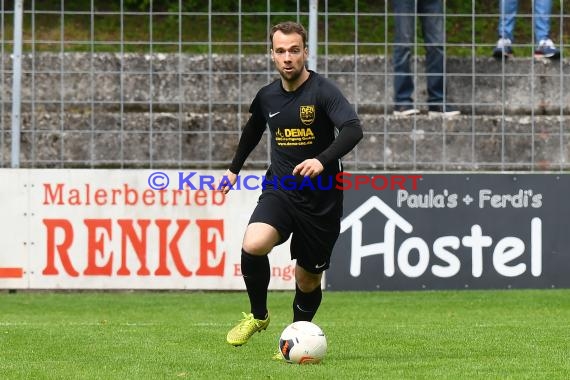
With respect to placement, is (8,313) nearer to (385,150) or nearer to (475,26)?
(385,150)

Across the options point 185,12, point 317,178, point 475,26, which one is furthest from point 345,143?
point 475,26

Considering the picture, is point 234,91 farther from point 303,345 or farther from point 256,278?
point 303,345

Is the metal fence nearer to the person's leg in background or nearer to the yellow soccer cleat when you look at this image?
the person's leg in background

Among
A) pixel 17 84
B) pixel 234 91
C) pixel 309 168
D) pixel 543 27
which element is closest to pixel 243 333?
pixel 309 168

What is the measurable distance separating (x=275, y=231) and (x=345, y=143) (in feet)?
2.27

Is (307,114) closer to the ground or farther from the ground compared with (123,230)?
farther from the ground

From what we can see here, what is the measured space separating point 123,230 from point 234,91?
7.05 ft

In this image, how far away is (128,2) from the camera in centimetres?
1574

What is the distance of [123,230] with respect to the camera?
13188 millimetres

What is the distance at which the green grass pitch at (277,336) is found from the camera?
23.6 ft

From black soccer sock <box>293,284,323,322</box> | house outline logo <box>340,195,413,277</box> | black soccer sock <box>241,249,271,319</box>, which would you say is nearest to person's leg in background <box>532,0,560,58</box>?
house outline logo <box>340,195,413,277</box>

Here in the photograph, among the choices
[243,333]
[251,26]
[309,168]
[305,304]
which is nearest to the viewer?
[309,168]

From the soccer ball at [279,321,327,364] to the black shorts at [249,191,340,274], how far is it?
720 mm

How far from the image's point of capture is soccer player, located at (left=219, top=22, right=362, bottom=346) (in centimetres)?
807
